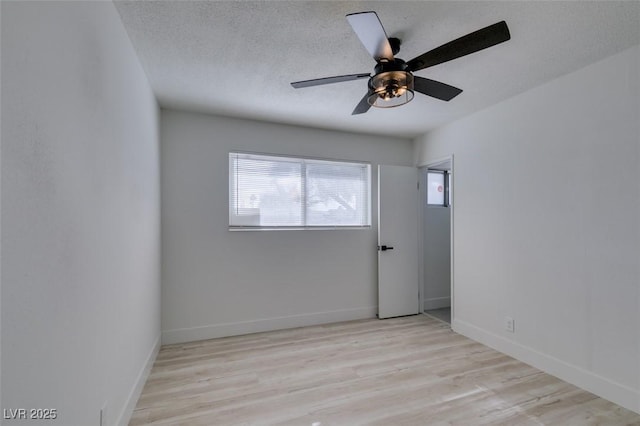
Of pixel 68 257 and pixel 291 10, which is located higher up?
pixel 291 10

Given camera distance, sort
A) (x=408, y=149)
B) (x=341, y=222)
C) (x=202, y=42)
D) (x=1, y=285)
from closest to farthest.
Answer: (x=1, y=285), (x=202, y=42), (x=341, y=222), (x=408, y=149)

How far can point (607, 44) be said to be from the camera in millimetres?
2049

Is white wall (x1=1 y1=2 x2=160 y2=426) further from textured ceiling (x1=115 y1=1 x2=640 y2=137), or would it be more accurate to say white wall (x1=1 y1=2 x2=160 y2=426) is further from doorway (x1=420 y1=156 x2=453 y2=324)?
doorway (x1=420 y1=156 x2=453 y2=324)

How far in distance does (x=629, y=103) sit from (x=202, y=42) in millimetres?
3031

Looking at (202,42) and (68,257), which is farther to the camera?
(202,42)

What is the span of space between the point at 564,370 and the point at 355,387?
1.75 m

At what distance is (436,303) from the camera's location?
4.52 meters

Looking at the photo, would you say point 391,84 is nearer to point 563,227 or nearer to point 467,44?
point 467,44

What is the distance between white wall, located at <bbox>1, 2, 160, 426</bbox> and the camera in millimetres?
823

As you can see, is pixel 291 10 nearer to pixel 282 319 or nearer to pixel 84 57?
pixel 84 57

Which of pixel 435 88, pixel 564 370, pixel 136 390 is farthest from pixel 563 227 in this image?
pixel 136 390

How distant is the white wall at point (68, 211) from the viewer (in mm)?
823

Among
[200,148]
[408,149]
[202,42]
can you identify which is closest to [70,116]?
[202,42]

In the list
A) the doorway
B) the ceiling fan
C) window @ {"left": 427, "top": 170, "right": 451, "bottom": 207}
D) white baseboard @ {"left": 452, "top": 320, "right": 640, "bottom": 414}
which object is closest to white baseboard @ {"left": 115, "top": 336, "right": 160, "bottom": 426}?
the ceiling fan
